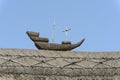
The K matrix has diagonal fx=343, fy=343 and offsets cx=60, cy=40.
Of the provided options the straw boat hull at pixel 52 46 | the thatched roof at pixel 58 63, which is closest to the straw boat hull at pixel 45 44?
the straw boat hull at pixel 52 46

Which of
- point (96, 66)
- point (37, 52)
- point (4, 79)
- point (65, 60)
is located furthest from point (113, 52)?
point (4, 79)

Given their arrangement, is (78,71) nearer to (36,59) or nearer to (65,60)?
(65,60)

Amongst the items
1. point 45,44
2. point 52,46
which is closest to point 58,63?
point 52,46

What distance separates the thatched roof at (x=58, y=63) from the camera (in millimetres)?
9453

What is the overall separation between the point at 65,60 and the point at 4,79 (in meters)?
1.80

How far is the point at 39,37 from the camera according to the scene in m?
10.3

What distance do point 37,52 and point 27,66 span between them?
1.75 feet

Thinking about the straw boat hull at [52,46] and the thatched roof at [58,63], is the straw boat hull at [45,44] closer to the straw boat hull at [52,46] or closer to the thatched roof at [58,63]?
the straw boat hull at [52,46]

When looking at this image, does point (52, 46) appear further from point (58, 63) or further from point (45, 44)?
point (58, 63)

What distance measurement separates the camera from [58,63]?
31.7 feet

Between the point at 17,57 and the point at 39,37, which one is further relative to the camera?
the point at 39,37

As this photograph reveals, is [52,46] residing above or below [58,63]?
above

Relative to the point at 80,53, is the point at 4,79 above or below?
below

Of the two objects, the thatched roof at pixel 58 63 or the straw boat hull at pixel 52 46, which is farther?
the straw boat hull at pixel 52 46
